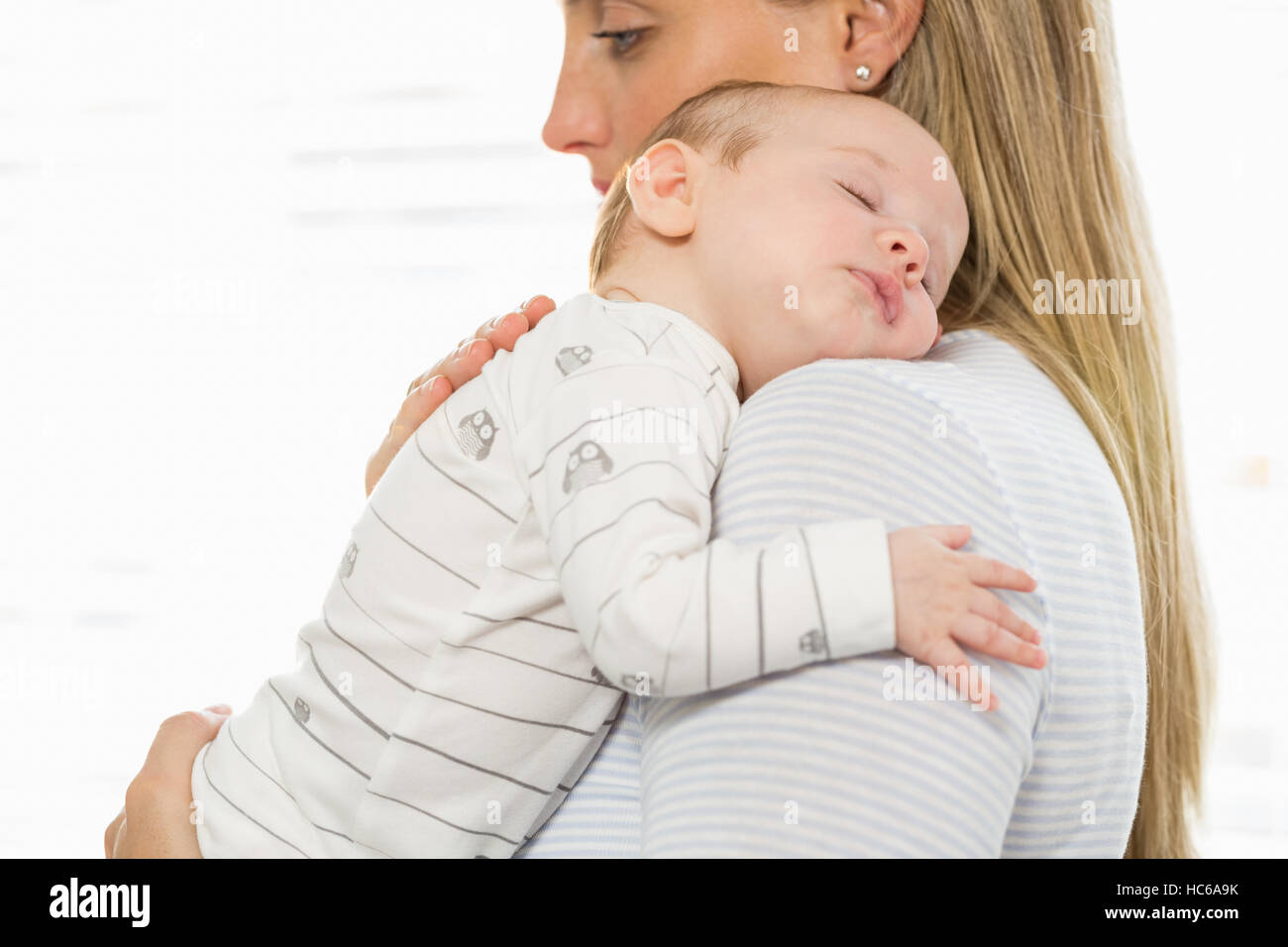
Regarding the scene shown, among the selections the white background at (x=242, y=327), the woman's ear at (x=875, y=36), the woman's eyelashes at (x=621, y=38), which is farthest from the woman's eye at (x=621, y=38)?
the white background at (x=242, y=327)

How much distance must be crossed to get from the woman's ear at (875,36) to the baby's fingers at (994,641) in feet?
2.16

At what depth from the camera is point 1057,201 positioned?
3.51 feet

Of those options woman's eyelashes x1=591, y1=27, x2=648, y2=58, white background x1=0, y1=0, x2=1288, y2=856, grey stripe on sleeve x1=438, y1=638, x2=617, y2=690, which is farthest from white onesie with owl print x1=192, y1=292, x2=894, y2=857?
white background x1=0, y1=0, x2=1288, y2=856

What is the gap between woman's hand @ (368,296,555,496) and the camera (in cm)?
99

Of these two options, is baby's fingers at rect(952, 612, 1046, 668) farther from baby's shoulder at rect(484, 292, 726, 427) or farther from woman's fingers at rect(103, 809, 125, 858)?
woman's fingers at rect(103, 809, 125, 858)

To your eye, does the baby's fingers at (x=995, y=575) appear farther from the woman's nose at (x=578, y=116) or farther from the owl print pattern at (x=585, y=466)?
the woman's nose at (x=578, y=116)

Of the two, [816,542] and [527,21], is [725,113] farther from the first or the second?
[527,21]

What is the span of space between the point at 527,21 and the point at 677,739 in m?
2.10

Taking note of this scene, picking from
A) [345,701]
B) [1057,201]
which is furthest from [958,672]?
[1057,201]

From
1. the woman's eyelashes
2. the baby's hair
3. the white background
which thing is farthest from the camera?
the white background

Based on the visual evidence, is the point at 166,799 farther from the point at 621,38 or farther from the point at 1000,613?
the point at 621,38

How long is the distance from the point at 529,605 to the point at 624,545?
0.13 m

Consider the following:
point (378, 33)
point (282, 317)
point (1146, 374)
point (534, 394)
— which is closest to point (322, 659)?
point (534, 394)

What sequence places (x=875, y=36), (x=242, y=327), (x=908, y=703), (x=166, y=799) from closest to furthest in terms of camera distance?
1. (x=908, y=703)
2. (x=166, y=799)
3. (x=875, y=36)
4. (x=242, y=327)
